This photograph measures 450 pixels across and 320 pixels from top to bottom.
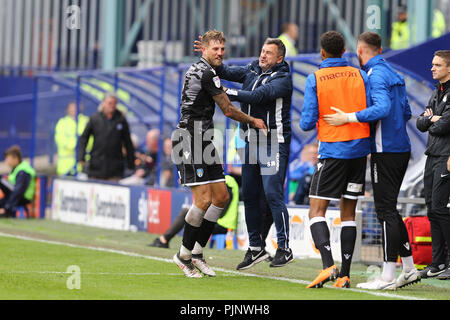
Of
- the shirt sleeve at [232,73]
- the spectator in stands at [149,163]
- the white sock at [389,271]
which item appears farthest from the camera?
the spectator in stands at [149,163]

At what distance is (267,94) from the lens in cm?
897

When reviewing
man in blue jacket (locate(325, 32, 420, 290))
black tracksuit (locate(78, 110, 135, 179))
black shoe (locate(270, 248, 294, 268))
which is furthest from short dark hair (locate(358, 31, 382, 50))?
black tracksuit (locate(78, 110, 135, 179))

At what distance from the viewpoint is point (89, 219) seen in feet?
49.9

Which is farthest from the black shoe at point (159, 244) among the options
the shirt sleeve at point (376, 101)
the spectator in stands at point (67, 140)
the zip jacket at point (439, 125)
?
the spectator in stands at point (67, 140)

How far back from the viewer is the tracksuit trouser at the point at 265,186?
918cm

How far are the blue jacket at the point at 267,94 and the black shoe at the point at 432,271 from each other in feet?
5.86

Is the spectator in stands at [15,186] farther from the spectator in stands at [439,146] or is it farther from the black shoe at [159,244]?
the spectator in stands at [439,146]

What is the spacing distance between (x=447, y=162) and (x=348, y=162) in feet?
4.30

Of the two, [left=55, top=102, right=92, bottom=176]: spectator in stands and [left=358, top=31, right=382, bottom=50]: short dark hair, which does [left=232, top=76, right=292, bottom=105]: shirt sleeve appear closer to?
[left=358, top=31, right=382, bottom=50]: short dark hair

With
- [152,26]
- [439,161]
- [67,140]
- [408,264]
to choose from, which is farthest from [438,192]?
[152,26]

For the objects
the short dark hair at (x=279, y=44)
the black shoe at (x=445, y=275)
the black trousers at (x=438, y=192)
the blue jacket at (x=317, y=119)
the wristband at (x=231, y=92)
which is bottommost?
the black shoe at (x=445, y=275)

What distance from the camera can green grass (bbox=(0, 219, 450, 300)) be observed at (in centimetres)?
732

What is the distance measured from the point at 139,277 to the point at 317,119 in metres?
2.08
